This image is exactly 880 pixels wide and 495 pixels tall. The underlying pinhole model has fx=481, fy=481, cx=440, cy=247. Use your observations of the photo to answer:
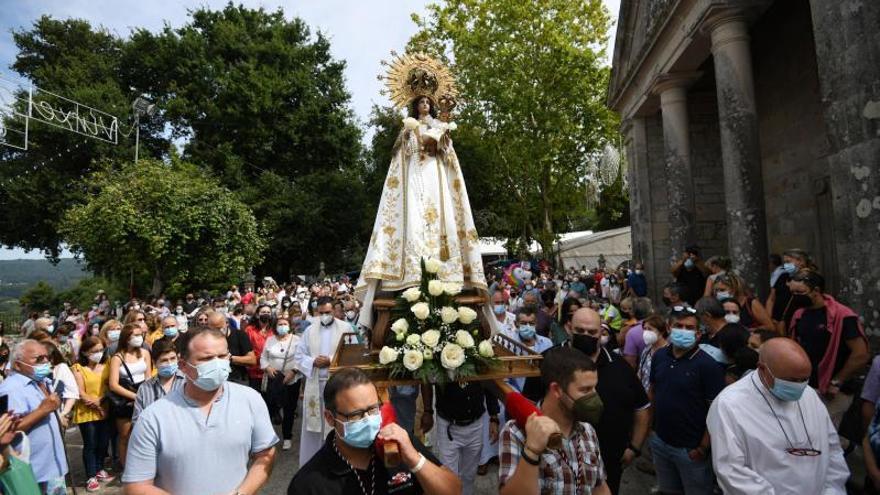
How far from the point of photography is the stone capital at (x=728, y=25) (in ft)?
27.7

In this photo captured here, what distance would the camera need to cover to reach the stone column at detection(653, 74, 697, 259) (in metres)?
10.8

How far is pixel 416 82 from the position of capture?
4336 mm

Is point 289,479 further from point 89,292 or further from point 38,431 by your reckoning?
point 89,292

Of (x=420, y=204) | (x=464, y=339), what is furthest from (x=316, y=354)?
(x=464, y=339)

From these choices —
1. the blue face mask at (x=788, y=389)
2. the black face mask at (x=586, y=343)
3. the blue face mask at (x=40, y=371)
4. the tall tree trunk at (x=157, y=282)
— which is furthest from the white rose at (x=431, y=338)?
the tall tree trunk at (x=157, y=282)

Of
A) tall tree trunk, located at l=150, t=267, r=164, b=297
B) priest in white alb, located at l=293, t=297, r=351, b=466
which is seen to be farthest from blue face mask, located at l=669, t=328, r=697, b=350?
tall tree trunk, located at l=150, t=267, r=164, b=297

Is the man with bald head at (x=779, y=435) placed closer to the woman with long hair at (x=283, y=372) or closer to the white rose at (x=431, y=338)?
the white rose at (x=431, y=338)

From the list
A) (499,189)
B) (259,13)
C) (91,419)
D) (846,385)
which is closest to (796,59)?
(846,385)

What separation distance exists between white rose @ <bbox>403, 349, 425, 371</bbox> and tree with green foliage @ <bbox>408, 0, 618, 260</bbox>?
20.8 m

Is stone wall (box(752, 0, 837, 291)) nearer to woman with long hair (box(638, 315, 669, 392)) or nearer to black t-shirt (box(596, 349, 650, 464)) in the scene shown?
woman with long hair (box(638, 315, 669, 392))

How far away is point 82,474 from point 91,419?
1.02 meters

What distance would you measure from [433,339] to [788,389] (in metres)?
2.21

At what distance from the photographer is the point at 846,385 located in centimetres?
481

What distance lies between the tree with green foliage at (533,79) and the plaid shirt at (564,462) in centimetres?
2123
